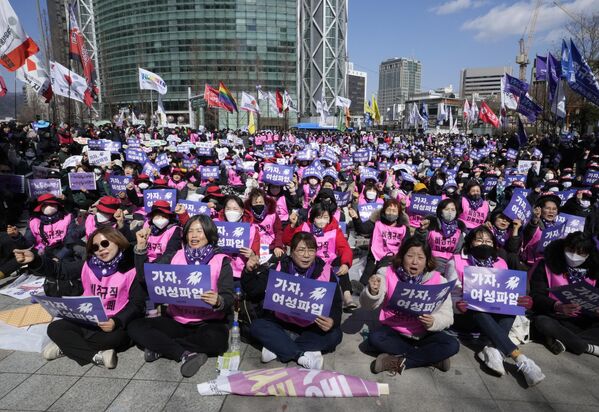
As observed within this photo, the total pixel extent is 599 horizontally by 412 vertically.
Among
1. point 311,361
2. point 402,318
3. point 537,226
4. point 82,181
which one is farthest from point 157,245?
point 537,226

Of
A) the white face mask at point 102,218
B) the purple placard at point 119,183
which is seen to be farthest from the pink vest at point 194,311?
the purple placard at point 119,183

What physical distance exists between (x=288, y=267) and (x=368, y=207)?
12.3 feet

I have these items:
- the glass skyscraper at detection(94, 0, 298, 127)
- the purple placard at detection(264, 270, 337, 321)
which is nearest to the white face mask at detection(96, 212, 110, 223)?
the purple placard at detection(264, 270, 337, 321)

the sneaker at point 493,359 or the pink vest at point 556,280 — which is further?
the pink vest at point 556,280

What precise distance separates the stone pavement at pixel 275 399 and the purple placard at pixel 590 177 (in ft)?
22.6

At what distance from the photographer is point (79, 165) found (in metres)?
11.0

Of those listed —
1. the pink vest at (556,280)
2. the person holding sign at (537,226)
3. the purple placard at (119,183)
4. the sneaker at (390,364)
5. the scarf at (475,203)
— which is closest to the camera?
the sneaker at (390,364)

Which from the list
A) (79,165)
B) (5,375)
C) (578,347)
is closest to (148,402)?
A: (5,375)

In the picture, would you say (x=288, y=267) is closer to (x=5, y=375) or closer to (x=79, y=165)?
(x=5, y=375)

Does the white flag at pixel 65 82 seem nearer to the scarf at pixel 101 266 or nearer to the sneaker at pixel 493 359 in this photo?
the scarf at pixel 101 266

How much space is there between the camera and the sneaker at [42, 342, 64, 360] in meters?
3.96

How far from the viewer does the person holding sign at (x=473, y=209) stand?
709 cm

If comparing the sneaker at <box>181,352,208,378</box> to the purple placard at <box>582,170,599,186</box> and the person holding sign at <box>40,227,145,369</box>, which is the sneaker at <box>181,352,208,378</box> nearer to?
the person holding sign at <box>40,227,145,369</box>

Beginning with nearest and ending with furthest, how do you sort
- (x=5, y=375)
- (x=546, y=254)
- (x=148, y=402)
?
(x=148, y=402) < (x=5, y=375) < (x=546, y=254)
